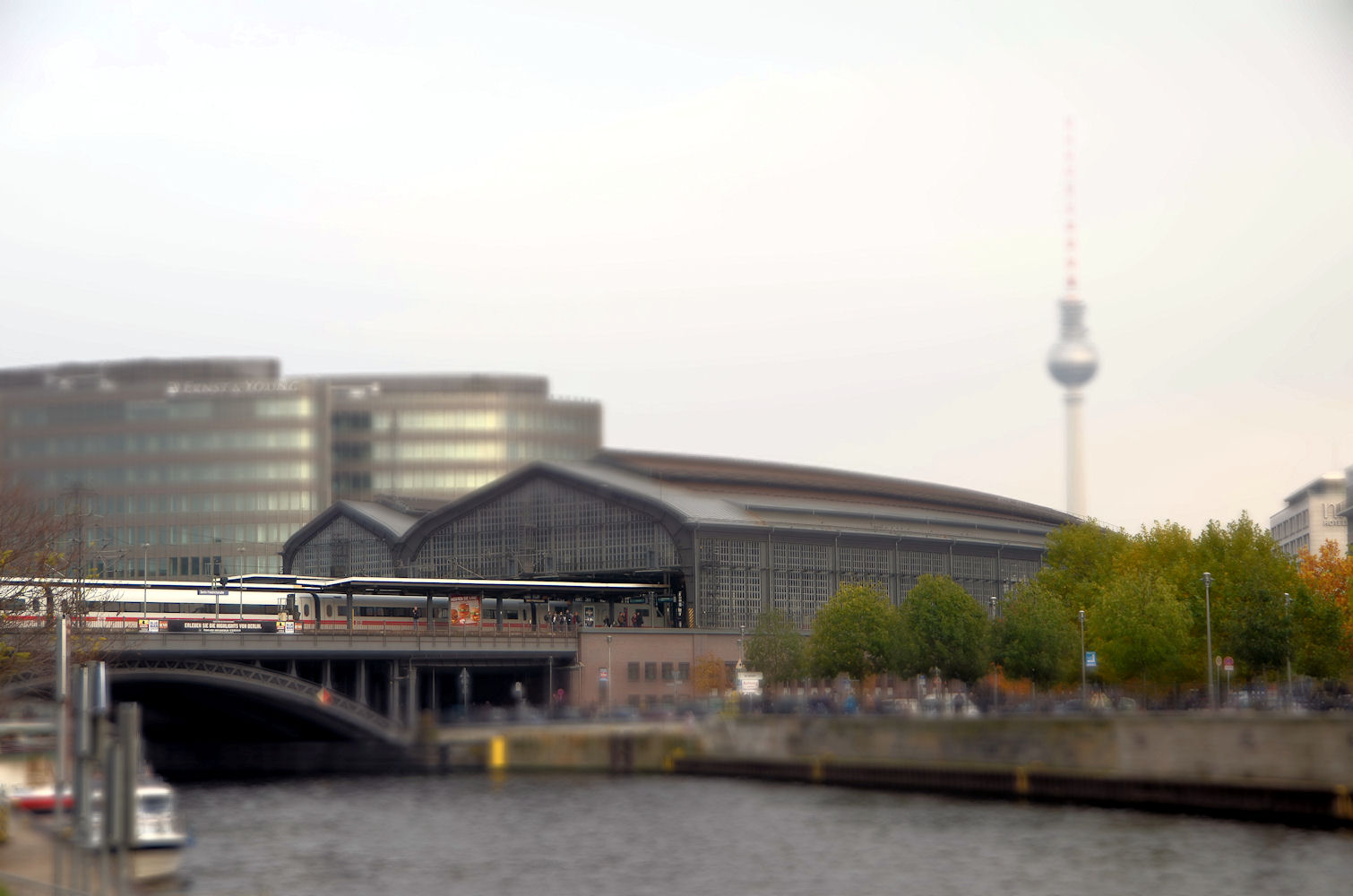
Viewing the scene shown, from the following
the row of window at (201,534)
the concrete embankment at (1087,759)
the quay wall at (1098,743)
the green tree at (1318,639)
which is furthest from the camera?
the row of window at (201,534)

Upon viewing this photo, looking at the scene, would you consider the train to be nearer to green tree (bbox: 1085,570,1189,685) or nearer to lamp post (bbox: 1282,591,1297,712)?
green tree (bbox: 1085,570,1189,685)

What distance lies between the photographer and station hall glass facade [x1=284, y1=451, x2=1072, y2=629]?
479 ft

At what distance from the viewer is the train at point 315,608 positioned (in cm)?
10625

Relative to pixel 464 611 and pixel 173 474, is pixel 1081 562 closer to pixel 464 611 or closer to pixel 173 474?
pixel 464 611

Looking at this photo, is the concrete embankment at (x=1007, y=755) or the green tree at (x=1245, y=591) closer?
the concrete embankment at (x=1007, y=755)

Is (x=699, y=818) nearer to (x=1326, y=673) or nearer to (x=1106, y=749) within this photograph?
(x=1106, y=749)

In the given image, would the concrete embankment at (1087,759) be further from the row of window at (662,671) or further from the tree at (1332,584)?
the row of window at (662,671)

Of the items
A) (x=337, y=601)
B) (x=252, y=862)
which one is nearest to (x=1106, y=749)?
(x=252, y=862)

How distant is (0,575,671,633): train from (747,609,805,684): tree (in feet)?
40.5

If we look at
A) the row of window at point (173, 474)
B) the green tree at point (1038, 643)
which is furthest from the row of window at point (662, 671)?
the row of window at point (173, 474)

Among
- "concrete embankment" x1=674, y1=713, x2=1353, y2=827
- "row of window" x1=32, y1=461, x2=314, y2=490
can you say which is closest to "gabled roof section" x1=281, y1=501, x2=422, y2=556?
"row of window" x1=32, y1=461, x2=314, y2=490

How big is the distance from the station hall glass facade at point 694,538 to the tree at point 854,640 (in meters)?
19.2

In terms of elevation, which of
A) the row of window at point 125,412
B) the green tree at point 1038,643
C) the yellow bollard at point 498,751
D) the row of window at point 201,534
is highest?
the row of window at point 125,412

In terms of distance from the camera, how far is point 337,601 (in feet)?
408
